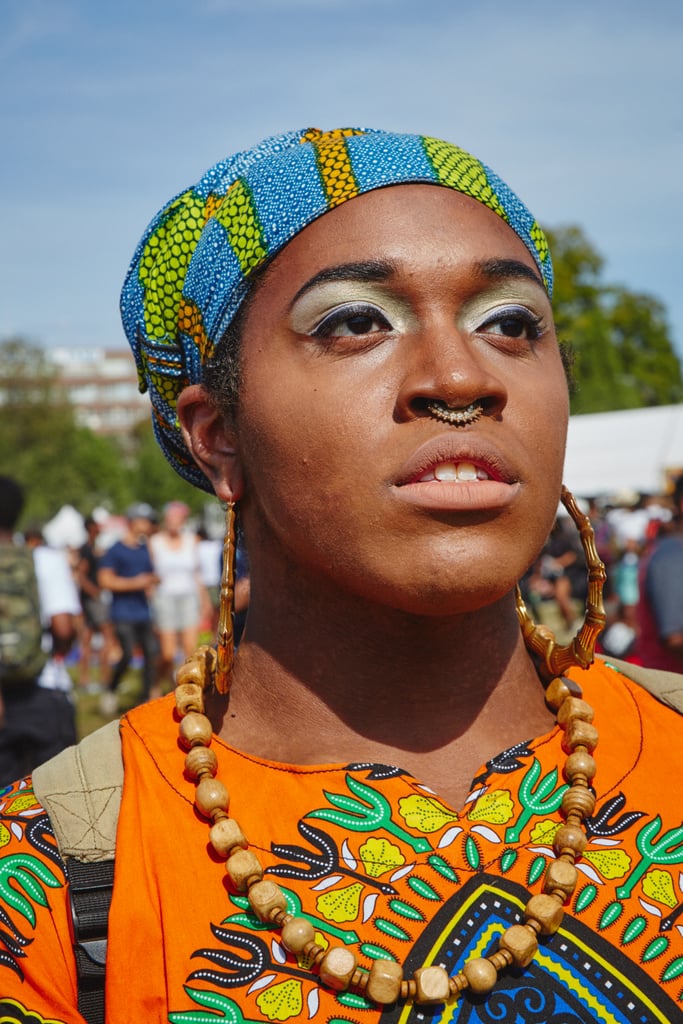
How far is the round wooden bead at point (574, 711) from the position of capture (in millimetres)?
1908

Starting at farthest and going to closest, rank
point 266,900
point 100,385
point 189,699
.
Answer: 1. point 100,385
2. point 189,699
3. point 266,900

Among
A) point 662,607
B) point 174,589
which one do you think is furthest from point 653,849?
point 174,589

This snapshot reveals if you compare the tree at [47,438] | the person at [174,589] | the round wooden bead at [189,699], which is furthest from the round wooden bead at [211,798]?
the tree at [47,438]

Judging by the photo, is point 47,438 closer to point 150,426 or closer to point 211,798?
point 150,426

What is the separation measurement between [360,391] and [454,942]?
0.87m

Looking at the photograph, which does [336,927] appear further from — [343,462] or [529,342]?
[529,342]

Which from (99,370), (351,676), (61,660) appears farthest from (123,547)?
(99,370)

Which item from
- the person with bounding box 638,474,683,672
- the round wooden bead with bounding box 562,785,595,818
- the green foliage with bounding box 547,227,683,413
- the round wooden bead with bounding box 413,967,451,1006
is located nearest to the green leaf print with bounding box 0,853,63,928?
the round wooden bead with bounding box 413,967,451,1006

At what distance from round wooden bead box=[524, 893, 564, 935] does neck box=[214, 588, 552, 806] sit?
0.24m

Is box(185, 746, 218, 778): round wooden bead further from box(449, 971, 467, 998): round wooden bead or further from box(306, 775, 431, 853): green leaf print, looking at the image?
box(449, 971, 467, 998): round wooden bead

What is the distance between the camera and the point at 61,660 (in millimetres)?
6953

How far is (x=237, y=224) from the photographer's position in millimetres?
1922

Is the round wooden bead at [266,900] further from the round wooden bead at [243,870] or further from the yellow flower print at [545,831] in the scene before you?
the yellow flower print at [545,831]

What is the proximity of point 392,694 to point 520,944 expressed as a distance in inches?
→ 18.7
